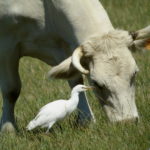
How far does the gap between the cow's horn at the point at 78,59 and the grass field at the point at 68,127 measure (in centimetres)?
60

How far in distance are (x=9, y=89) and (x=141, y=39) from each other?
2186mm

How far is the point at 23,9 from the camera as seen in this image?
10.3 m

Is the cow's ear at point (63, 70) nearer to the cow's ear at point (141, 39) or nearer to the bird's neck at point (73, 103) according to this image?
the bird's neck at point (73, 103)

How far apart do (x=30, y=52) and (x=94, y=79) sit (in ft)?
4.93

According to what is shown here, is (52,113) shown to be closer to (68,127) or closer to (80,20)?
(68,127)

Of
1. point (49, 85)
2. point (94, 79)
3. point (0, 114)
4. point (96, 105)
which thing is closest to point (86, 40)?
point (94, 79)

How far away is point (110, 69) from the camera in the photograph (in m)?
9.28

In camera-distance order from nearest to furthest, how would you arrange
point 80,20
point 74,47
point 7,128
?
point 80,20, point 74,47, point 7,128

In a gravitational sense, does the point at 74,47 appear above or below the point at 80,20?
below

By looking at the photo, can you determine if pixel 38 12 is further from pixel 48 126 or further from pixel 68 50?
pixel 48 126

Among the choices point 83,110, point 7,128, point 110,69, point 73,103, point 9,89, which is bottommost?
point 83,110

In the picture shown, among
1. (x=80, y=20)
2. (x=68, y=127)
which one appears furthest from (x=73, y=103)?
(x=80, y=20)

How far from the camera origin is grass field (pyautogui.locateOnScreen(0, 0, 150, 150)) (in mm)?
8497

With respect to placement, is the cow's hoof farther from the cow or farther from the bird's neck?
the bird's neck
